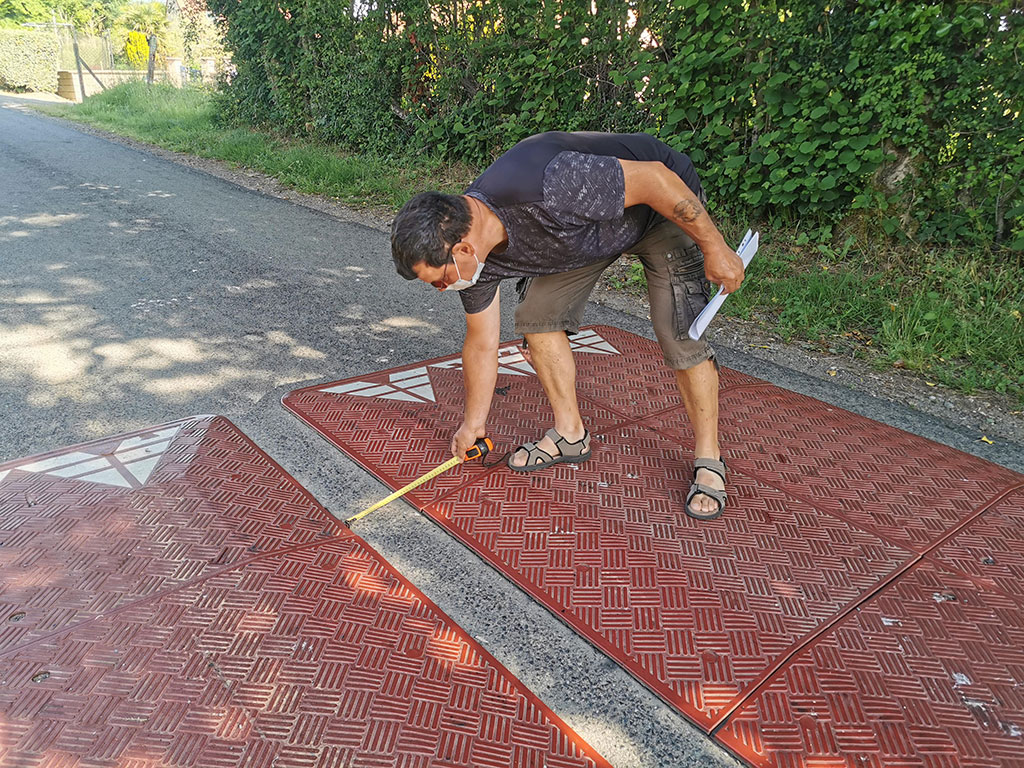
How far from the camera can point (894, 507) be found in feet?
9.13

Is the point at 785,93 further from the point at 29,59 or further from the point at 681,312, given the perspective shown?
the point at 29,59

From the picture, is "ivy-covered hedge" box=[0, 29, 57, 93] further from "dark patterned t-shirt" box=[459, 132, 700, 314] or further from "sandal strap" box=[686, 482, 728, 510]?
"sandal strap" box=[686, 482, 728, 510]

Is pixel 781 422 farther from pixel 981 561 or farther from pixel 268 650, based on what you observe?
pixel 268 650

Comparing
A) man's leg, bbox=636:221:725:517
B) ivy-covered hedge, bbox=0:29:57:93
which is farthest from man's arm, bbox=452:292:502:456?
ivy-covered hedge, bbox=0:29:57:93

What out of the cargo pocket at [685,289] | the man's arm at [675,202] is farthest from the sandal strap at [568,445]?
the man's arm at [675,202]

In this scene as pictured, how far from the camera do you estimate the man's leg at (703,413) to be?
8.86ft

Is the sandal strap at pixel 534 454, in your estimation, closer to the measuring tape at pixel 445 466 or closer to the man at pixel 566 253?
the man at pixel 566 253

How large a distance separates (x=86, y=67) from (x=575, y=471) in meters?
30.0

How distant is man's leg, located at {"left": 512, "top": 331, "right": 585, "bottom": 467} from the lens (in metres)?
2.90

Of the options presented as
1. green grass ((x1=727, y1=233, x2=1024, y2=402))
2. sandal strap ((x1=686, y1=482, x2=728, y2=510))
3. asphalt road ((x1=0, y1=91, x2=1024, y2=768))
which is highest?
green grass ((x1=727, y1=233, x2=1024, y2=402))

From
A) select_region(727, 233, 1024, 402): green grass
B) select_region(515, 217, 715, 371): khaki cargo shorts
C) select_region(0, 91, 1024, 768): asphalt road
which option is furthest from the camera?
select_region(727, 233, 1024, 402): green grass

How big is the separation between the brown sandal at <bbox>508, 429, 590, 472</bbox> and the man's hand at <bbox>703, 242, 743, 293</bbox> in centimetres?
95

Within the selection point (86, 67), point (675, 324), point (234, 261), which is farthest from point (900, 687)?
point (86, 67)

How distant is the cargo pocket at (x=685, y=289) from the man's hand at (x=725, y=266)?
0.20 metres
